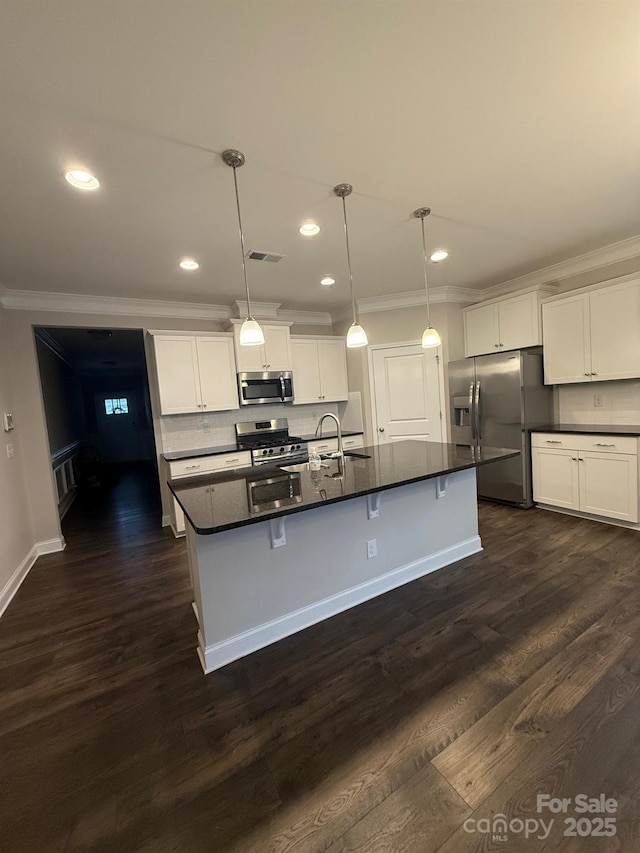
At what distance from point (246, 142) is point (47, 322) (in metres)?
3.22

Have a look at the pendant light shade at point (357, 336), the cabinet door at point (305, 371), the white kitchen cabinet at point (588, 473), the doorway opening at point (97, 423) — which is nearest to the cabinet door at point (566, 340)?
the white kitchen cabinet at point (588, 473)

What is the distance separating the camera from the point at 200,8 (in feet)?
3.87

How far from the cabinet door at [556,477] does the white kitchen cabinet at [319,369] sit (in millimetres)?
2568

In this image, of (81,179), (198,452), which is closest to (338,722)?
(81,179)

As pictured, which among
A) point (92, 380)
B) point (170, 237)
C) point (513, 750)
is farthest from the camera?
point (92, 380)

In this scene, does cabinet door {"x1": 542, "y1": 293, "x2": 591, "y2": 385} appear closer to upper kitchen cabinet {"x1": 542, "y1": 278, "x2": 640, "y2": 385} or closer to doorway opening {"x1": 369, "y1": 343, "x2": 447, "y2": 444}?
upper kitchen cabinet {"x1": 542, "y1": 278, "x2": 640, "y2": 385}

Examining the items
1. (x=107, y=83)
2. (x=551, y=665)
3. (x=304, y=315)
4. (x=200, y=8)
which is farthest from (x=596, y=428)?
(x=107, y=83)

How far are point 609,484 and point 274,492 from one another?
334 cm

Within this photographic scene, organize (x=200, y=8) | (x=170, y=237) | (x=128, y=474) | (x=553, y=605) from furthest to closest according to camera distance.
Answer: (x=128, y=474), (x=170, y=237), (x=553, y=605), (x=200, y=8)

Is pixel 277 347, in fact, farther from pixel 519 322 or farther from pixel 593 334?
pixel 593 334

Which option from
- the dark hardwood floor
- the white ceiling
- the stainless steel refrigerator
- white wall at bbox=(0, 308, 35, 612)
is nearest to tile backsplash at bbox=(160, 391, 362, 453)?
white wall at bbox=(0, 308, 35, 612)

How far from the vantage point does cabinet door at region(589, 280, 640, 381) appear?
10.8 feet

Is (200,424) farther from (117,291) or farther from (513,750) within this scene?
(513,750)

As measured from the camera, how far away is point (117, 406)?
416 inches
